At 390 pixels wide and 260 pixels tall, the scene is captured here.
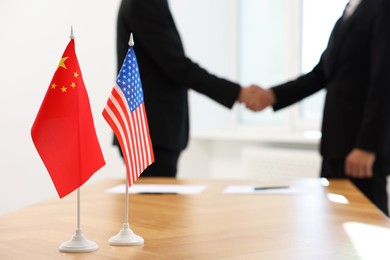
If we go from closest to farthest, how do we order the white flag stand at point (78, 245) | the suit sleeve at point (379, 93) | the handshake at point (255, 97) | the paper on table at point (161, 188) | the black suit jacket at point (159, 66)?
1. the white flag stand at point (78, 245)
2. the paper on table at point (161, 188)
3. the suit sleeve at point (379, 93)
4. the black suit jacket at point (159, 66)
5. the handshake at point (255, 97)

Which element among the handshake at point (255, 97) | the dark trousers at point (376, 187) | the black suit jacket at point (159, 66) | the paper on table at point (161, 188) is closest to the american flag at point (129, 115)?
the paper on table at point (161, 188)

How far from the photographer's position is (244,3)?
17.5 ft

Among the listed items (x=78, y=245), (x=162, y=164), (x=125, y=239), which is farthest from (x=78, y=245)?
(x=162, y=164)

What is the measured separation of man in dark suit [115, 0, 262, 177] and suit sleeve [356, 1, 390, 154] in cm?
75

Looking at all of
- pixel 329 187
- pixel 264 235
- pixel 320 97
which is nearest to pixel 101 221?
pixel 264 235

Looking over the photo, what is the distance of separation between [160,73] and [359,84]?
829 millimetres

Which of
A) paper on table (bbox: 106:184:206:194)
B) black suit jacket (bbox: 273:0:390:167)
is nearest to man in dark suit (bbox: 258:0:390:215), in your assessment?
black suit jacket (bbox: 273:0:390:167)

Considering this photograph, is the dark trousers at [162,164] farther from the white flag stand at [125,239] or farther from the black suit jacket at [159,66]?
the white flag stand at [125,239]

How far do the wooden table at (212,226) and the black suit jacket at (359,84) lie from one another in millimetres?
459

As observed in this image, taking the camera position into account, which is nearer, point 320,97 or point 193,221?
point 193,221

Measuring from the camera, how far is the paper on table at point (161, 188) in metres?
2.21

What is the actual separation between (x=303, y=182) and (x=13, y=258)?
59.8 inches

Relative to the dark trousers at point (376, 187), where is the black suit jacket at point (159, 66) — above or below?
above

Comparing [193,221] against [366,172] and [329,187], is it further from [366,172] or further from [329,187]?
[366,172]
